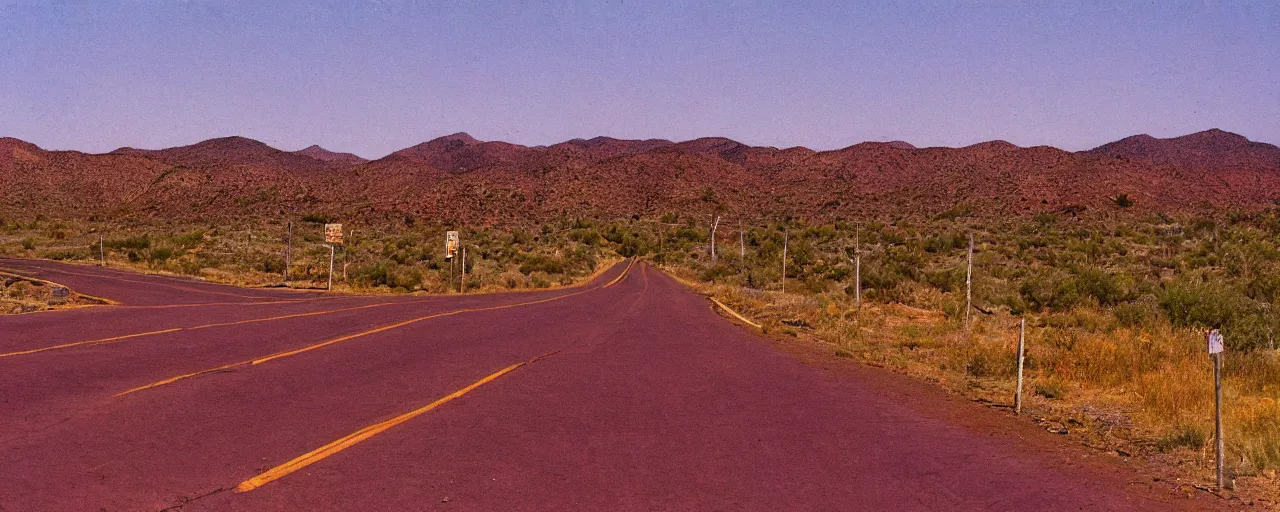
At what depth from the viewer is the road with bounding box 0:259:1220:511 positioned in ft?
20.1

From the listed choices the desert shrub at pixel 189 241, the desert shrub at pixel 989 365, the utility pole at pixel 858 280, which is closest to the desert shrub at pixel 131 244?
the desert shrub at pixel 189 241

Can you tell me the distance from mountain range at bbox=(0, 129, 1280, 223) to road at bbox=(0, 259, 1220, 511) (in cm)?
8247

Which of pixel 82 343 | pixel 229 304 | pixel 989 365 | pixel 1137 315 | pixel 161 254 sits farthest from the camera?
pixel 161 254

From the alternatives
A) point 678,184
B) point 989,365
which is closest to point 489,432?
point 989,365

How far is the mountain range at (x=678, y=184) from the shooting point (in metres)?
96.9

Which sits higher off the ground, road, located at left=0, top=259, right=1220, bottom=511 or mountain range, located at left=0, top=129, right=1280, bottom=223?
mountain range, located at left=0, top=129, right=1280, bottom=223

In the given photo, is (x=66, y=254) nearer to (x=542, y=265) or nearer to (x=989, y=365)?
(x=542, y=265)

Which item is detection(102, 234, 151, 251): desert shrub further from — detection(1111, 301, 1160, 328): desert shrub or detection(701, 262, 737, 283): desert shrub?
detection(1111, 301, 1160, 328): desert shrub

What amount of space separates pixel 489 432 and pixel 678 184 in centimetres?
11291

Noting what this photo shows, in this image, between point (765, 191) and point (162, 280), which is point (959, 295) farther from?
point (765, 191)

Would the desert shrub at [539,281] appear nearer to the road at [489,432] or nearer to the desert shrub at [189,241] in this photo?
the desert shrub at [189,241]

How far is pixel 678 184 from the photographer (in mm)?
119875

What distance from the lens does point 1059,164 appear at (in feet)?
335

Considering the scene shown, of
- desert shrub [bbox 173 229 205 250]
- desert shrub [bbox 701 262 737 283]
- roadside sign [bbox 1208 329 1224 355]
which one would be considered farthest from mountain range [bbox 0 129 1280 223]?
roadside sign [bbox 1208 329 1224 355]
